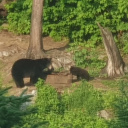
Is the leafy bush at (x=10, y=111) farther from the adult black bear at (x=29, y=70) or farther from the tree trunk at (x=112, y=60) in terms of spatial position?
the tree trunk at (x=112, y=60)

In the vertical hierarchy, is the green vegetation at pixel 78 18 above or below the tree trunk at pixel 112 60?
above

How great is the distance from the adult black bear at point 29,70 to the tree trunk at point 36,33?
1.77m

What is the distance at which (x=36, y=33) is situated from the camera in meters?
→ 16.9

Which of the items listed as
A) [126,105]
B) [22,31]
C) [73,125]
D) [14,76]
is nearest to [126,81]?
[14,76]

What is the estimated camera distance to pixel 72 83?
1416 cm

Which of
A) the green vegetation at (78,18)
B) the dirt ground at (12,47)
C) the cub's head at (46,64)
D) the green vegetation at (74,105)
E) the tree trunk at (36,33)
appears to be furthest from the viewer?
the green vegetation at (78,18)

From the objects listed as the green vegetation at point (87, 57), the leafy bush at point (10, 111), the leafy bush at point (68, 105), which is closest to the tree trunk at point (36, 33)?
the green vegetation at point (87, 57)

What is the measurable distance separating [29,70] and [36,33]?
2.62 m

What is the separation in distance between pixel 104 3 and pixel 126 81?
432cm

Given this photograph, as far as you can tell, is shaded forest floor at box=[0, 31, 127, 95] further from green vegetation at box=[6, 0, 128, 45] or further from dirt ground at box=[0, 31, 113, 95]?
green vegetation at box=[6, 0, 128, 45]

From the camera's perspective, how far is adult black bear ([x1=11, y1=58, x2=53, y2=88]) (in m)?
14.4

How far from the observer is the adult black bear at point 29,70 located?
47.1ft

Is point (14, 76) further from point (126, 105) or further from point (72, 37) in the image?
point (126, 105)

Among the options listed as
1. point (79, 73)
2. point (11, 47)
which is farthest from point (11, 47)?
point (79, 73)
